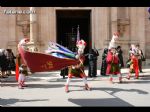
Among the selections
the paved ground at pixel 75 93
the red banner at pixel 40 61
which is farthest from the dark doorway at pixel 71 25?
the red banner at pixel 40 61

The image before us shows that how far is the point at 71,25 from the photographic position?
2581 centimetres

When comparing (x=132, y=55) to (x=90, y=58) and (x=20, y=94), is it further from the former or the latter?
(x=20, y=94)

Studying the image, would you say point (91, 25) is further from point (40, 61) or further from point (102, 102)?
point (102, 102)

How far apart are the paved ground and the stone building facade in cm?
531

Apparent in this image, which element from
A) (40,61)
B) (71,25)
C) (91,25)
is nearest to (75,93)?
(40,61)

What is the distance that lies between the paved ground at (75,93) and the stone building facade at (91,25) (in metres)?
5.31

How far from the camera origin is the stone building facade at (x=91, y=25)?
24.1 metres

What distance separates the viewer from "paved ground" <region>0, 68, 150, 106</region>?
41.8 feet

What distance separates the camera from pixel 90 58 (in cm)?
1953

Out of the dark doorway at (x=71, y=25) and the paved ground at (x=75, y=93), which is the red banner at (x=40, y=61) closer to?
the paved ground at (x=75, y=93)

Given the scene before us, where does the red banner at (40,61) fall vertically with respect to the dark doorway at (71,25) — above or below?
below

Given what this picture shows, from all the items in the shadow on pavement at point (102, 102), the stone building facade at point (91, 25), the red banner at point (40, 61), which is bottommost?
the shadow on pavement at point (102, 102)

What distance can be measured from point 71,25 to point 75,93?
11638mm
